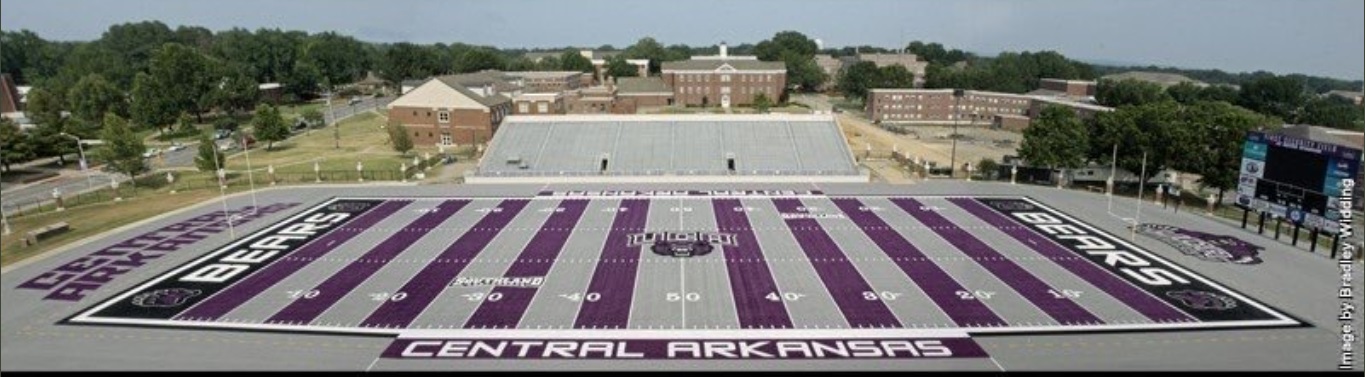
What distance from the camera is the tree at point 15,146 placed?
3696 centimetres

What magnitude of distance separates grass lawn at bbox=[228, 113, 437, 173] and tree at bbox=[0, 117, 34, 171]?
36.2ft

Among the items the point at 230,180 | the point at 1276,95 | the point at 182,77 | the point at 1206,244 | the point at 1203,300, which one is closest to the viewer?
the point at 1203,300

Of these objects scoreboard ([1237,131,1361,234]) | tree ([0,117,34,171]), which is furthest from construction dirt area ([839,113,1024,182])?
tree ([0,117,34,171])

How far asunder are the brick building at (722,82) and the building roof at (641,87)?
2.55 m

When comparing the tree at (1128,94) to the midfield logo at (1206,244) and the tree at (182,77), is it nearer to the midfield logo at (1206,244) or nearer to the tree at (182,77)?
the midfield logo at (1206,244)

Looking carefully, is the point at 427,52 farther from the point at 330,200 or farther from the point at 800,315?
the point at 800,315

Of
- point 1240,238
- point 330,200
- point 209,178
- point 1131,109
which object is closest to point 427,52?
point 209,178

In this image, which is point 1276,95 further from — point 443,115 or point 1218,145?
point 443,115

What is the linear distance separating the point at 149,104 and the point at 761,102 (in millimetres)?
67883

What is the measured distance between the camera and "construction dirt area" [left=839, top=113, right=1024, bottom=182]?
54.8 metres

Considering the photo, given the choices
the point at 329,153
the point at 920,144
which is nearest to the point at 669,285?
the point at 329,153

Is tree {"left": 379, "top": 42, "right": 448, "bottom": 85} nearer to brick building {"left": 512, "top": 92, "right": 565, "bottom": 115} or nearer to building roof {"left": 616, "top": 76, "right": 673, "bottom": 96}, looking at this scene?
building roof {"left": 616, "top": 76, "right": 673, "bottom": 96}

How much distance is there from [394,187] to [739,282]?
2690cm

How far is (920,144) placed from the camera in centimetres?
6831
